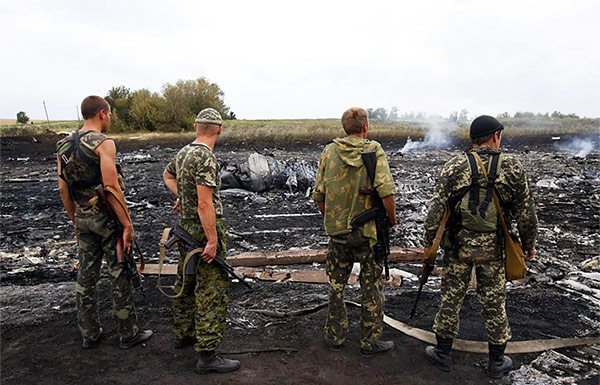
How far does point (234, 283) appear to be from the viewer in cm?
469

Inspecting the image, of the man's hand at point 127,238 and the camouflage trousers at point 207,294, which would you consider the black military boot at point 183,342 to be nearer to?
the camouflage trousers at point 207,294

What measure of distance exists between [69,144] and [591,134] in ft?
99.3

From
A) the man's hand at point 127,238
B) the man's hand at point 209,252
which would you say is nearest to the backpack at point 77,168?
the man's hand at point 127,238

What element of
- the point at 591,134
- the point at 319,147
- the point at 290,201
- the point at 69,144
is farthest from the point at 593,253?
the point at 591,134

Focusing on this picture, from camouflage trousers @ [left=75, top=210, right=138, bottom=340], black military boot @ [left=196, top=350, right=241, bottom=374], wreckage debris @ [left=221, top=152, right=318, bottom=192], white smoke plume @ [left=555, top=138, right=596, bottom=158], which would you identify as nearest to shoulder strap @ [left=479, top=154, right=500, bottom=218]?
black military boot @ [left=196, top=350, right=241, bottom=374]

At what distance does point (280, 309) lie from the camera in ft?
13.3

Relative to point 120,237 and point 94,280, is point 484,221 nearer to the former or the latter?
point 120,237

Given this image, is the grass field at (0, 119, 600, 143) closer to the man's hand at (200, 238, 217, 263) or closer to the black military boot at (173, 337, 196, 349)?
the black military boot at (173, 337, 196, 349)

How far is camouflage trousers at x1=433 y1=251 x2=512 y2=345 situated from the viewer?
2.90 m

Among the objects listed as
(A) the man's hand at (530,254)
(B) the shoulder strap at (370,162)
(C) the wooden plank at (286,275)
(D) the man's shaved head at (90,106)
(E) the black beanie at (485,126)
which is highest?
(D) the man's shaved head at (90,106)

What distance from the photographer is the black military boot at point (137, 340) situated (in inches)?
130

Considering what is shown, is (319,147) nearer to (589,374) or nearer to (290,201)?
(290,201)

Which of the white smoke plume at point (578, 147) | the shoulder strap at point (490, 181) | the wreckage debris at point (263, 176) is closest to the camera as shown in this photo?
the shoulder strap at point (490, 181)

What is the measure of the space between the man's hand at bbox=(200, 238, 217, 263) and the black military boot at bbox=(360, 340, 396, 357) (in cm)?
148
